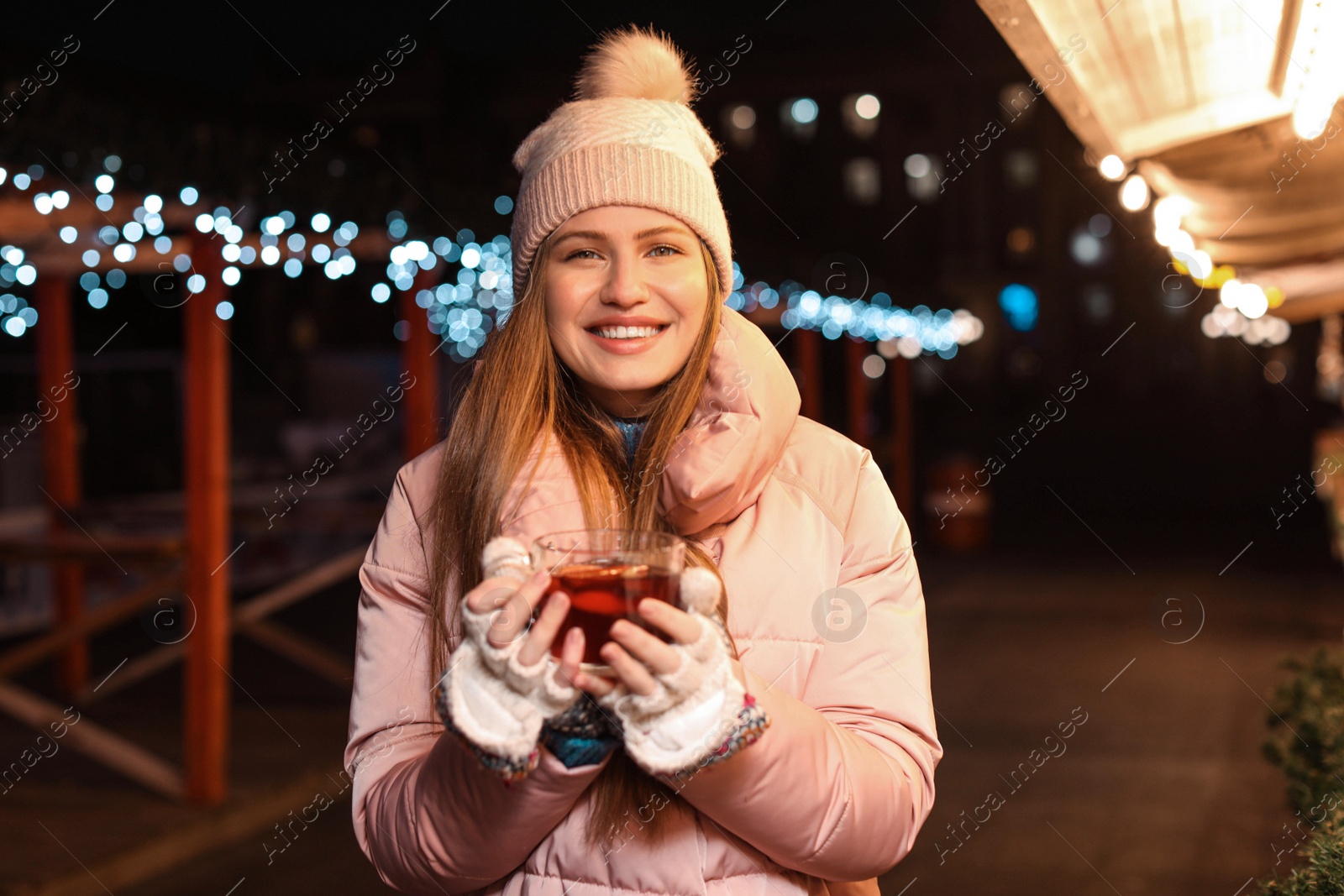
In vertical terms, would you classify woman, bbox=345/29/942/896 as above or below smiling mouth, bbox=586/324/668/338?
below

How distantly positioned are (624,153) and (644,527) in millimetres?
545

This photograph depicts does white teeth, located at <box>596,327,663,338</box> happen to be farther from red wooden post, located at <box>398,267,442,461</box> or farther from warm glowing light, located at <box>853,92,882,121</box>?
warm glowing light, located at <box>853,92,882,121</box>

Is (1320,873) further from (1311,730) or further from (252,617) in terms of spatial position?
(252,617)

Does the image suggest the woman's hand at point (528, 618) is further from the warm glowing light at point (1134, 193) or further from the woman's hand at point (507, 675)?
the warm glowing light at point (1134, 193)

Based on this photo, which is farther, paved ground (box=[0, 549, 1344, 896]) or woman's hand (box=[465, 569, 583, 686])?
paved ground (box=[0, 549, 1344, 896])

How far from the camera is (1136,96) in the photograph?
8.43 feet

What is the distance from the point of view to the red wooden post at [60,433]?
690cm

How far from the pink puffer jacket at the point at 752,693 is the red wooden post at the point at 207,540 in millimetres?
3700

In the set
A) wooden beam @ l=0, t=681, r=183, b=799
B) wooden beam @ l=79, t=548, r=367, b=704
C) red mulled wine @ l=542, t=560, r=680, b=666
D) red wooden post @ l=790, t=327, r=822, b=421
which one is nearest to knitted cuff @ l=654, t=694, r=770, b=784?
red mulled wine @ l=542, t=560, r=680, b=666

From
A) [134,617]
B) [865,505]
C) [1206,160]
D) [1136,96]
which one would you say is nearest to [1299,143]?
[1206,160]

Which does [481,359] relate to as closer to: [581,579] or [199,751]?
[581,579]

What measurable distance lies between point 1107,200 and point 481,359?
2304 cm

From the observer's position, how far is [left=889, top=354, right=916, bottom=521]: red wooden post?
1554 centimetres

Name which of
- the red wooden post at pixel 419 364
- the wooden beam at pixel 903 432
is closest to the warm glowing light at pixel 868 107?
the wooden beam at pixel 903 432
